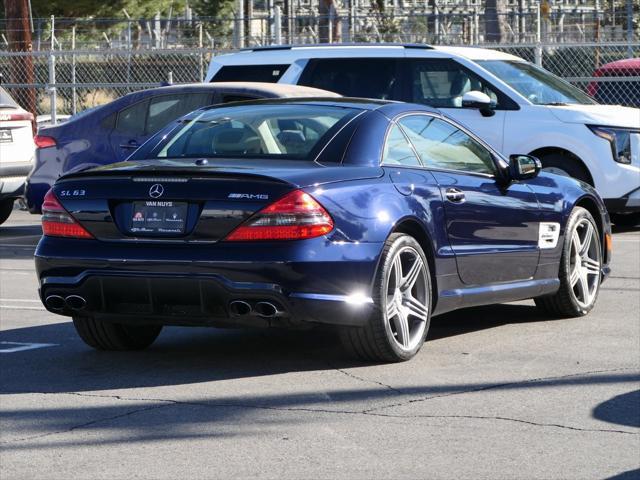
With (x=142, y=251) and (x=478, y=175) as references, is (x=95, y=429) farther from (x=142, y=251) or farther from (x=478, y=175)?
(x=478, y=175)

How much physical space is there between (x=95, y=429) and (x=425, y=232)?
7.86ft

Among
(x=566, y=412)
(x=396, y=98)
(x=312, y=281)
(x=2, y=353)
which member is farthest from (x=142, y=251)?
(x=396, y=98)

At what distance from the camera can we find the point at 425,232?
7.60 meters

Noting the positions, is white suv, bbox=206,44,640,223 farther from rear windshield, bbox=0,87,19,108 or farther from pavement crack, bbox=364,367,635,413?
pavement crack, bbox=364,367,635,413

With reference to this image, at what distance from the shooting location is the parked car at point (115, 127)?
13.3 m

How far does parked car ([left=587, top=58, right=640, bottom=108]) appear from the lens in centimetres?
1948

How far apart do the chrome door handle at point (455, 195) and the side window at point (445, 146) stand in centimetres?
19

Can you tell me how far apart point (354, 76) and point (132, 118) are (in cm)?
285

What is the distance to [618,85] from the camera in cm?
1978

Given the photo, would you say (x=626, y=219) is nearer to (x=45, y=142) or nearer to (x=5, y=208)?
(x=45, y=142)

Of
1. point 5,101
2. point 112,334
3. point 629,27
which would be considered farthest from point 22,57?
point 112,334

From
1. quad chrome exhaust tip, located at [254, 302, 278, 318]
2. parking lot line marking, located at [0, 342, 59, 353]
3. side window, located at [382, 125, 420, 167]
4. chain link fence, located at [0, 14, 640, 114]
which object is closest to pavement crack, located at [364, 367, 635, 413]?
quad chrome exhaust tip, located at [254, 302, 278, 318]

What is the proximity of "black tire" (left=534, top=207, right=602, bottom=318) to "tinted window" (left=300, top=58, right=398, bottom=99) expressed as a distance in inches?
241

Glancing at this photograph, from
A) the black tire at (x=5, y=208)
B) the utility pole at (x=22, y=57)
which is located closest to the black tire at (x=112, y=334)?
the black tire at (x=5, y=208)
